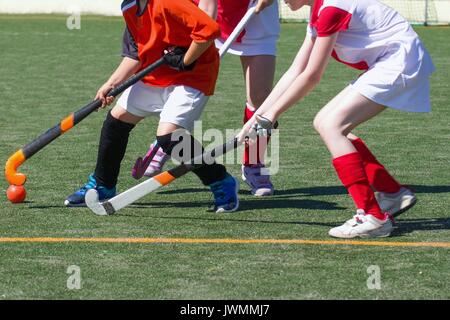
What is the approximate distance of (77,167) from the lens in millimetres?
7578

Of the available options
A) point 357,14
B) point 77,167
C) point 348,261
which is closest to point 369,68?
point 357,14

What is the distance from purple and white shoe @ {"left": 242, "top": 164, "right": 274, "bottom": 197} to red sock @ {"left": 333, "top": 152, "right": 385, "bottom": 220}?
136cm

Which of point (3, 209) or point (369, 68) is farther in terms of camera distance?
point (3, 209)

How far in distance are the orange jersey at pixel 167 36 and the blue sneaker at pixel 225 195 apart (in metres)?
0.52

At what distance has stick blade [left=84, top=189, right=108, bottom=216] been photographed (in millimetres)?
6043

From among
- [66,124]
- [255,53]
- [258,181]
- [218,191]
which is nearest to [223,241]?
[218,191]

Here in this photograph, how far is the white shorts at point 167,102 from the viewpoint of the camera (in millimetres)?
6000

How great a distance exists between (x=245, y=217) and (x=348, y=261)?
1.18 m

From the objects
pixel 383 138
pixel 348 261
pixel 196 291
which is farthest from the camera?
pixel 383 138

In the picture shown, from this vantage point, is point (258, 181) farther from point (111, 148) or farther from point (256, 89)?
point (111, 148)

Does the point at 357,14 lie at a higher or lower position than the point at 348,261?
higher

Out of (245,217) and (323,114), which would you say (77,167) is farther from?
(323,114)

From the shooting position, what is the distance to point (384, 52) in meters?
5.48
